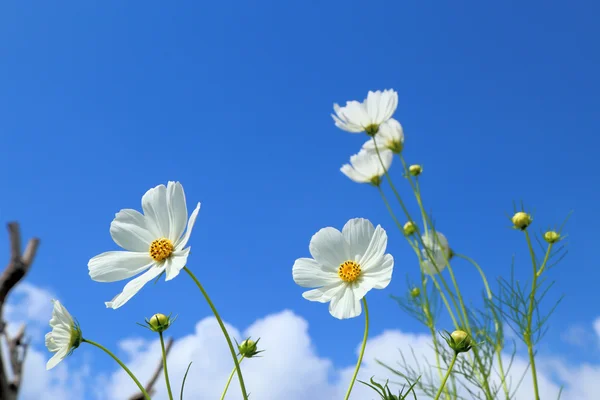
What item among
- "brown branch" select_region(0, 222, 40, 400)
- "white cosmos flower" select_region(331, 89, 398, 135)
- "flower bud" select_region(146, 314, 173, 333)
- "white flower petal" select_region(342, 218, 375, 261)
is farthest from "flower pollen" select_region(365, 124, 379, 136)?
→ "brown branch" select_region(0, 222, 40, 400)

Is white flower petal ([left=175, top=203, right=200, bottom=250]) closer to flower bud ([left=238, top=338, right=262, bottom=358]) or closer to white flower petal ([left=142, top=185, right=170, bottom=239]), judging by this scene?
white flower petal ([left=142, top=185, right=170, bottom=239])

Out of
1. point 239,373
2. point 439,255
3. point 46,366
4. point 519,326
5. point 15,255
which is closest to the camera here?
point 239,373

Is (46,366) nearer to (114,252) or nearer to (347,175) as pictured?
(114,252)

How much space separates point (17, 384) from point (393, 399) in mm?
3075

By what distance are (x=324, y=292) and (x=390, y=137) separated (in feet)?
2.43

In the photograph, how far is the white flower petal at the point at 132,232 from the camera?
622 millimetres

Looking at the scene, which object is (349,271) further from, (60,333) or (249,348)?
(60,333)

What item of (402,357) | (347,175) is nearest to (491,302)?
(402,357)

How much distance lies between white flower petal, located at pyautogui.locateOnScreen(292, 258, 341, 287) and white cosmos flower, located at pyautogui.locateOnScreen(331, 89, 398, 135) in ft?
2.08

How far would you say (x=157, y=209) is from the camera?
24.0 inches

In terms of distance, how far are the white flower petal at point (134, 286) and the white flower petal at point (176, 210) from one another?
0.12 ft

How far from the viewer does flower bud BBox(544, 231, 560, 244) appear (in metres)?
1.11

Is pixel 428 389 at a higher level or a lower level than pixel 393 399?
higher

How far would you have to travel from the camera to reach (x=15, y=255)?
9.64 ft
